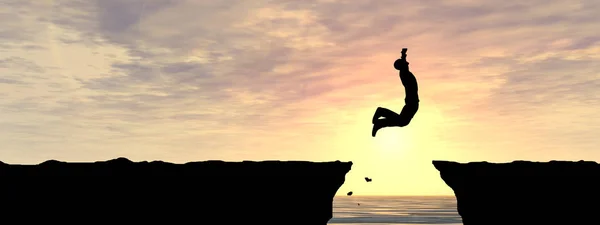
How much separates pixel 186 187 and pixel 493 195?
4579mm

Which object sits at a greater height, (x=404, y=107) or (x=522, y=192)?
(x=404, y=107)

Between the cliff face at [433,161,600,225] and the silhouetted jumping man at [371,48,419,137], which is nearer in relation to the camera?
the cliff face at [433,161,600,225]

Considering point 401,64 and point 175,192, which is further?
point 401,64

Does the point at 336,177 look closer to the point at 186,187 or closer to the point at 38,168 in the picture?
the point at 186,187

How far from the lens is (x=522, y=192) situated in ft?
34.6

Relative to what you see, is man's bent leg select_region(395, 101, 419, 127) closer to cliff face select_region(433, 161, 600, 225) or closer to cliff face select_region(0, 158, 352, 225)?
cliff face select_region(433, 161, 600, 225)

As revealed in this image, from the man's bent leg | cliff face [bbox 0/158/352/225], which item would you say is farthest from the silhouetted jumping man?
cliff face [bbox 0/158/352/225]

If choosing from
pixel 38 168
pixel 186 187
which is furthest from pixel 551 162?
pixel 38 168

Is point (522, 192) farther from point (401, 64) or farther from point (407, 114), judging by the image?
point (401, 64)

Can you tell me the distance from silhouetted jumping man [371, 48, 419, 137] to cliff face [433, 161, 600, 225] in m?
1.12

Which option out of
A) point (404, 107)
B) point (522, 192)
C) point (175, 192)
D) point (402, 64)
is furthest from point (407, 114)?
point (175, 192)

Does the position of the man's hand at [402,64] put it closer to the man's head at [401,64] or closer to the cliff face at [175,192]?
the man's head at [401,64]

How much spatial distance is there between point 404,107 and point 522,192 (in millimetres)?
2245

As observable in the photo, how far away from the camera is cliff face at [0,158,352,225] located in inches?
409
